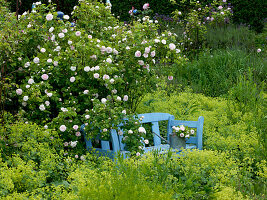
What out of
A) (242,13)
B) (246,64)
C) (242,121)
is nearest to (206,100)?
(242,121)

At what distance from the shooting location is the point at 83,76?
4.26 m

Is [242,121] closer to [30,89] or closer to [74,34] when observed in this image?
[74,34]

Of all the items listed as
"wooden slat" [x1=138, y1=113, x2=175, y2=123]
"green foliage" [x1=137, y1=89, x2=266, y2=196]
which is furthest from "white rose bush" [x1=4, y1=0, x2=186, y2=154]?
"green foliage" [x1=137, y1=89, x2=266, y2=196]

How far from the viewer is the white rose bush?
381cm

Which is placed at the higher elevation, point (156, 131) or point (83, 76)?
point (83, 76)

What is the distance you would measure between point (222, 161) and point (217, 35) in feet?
18.9

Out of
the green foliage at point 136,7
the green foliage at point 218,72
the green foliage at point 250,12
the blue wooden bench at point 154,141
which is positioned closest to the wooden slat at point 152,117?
the blue wooden bench at point 154,141

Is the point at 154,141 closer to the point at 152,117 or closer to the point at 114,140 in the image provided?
the point at 152,117

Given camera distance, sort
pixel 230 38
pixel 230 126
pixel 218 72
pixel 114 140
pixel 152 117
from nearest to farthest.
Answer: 1. pixel 114 140
2. pixel 152 117
3. pixel 230 126
4. pixel 218 72
5. pixel 230 38

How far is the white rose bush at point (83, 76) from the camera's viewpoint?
3.81 metres

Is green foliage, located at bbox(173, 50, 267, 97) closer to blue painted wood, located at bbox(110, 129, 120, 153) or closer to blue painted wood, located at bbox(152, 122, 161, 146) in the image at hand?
blue painted wood, located at bbox(152, 122, 161, 146)

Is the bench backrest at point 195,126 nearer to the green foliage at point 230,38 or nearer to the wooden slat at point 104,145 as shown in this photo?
the wooden slat at point 104,145

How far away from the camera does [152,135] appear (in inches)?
167

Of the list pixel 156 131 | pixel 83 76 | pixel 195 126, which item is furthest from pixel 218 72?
pixel 83 76
